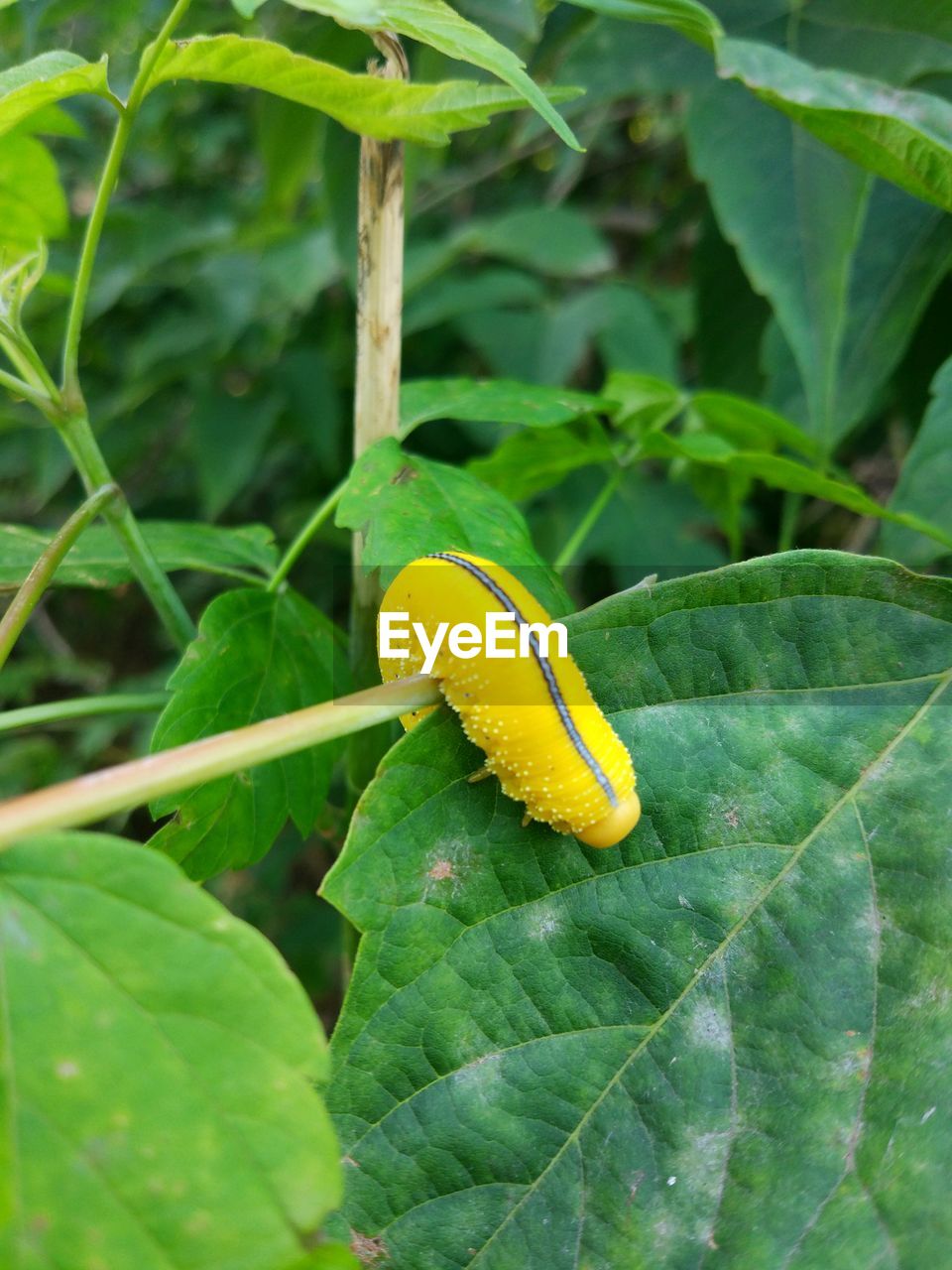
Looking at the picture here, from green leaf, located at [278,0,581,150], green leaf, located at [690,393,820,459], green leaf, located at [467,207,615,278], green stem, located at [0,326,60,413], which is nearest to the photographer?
green leaf, located at [278,0,581,150]

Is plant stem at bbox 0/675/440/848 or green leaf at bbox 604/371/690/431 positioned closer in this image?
plant stem at bbox 0/675/440/848

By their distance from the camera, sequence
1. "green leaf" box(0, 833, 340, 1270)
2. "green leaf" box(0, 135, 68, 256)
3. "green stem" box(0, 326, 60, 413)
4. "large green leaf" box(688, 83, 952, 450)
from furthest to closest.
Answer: "large green leaf" box(688, 83, 952, 450), "green leaf" box(0, 135, 68, 256), "green stem" box(0, 326, 60, 413), "green leaf" box(0, 833, 340, 1270)

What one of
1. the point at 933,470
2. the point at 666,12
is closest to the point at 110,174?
the point at 666,12

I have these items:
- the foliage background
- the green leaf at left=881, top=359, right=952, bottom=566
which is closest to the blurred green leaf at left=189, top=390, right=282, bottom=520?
the foliage background

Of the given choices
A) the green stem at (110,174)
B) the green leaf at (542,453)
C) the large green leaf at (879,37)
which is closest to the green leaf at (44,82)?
A: the green stem at (110,174)

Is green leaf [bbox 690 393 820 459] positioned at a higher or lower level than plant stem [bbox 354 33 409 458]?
lower

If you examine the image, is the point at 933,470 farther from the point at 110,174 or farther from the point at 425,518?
the point at 110,174

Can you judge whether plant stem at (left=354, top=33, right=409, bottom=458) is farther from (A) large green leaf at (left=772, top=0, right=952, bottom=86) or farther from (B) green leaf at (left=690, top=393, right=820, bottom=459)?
(A) large green leaf at (left=772, top=0, right=952, bottom=86)
